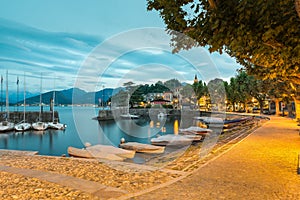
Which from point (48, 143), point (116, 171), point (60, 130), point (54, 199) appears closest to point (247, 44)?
point (116, 171)

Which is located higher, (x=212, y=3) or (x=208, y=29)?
(x=212, y=3)

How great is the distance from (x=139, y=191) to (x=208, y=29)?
4.23 metres

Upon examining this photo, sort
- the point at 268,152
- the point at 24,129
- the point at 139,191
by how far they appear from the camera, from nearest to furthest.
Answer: the point at 139,191 < the point at 268,152 < the point at 24,129

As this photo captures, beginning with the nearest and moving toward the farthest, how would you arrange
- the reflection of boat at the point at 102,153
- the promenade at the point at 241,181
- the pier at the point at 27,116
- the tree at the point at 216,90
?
1. the promenade at the point at 241,181
2. the reflection of boat at the point at 102,153
3. the pier at the point at 27,116
4. the tree at the point at 216,90

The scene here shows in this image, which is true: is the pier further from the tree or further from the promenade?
the promenade

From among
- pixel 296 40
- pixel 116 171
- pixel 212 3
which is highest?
pixel 212 3

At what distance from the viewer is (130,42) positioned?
10.6 m

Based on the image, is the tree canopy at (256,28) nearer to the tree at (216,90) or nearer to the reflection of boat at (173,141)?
the reflection of boat at (173,141)

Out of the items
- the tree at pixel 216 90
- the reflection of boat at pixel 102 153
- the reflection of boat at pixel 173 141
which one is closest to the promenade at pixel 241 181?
the reflection of boat at pixel 102 153

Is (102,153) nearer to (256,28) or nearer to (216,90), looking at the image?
(256,28)

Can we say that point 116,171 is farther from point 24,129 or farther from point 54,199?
point 24,129

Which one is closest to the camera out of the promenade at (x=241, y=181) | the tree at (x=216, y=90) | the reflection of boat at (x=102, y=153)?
the promenade at (x=241, y=181)

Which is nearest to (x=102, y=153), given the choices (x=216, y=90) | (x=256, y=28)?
(x=256, y=28)

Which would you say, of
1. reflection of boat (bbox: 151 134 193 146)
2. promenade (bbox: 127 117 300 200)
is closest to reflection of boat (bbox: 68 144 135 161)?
promenade (bbox: 127 117 300 200)
